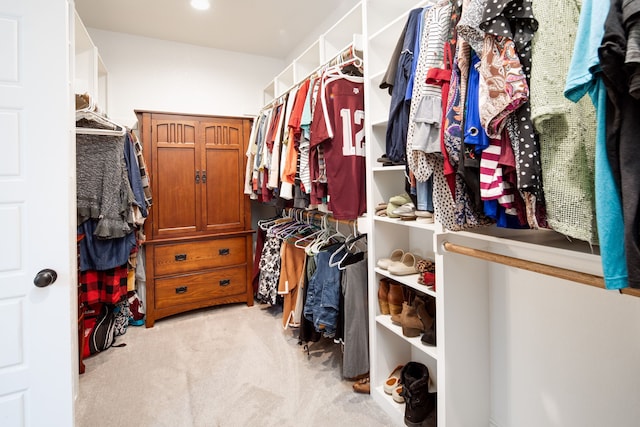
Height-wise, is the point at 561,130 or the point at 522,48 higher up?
the point at 522,48

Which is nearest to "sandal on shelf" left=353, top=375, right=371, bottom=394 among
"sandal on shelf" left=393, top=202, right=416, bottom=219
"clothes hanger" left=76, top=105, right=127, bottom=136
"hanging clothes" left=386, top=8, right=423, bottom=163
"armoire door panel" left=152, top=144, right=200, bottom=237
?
"sandal on shelf" left=393, top=202, right=416, bottom=219

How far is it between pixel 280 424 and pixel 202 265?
5.63ft

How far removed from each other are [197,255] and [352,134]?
189cm

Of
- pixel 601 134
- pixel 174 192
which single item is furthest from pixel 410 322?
pixel 174 192

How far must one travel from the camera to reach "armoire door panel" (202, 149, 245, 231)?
9.75ft

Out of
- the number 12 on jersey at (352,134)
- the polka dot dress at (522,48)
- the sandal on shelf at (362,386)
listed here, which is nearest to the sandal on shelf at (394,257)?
the number 12 on jersey at (352,134)

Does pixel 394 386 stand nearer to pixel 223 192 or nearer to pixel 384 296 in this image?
pixel 384 296

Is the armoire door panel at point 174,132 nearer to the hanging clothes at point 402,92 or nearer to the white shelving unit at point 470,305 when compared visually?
the white shelving unit at point 470,305

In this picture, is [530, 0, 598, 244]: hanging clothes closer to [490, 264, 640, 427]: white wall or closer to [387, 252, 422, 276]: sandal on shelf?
[490, 264, 640, 427]: white wall

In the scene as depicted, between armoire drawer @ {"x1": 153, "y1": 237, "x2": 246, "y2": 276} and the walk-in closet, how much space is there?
0.02 metres

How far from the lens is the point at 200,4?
8.33 feet

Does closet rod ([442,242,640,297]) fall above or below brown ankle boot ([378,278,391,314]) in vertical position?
above

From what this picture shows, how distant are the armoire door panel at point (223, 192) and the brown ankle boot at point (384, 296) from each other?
1.74m

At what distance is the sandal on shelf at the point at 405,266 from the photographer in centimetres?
163
